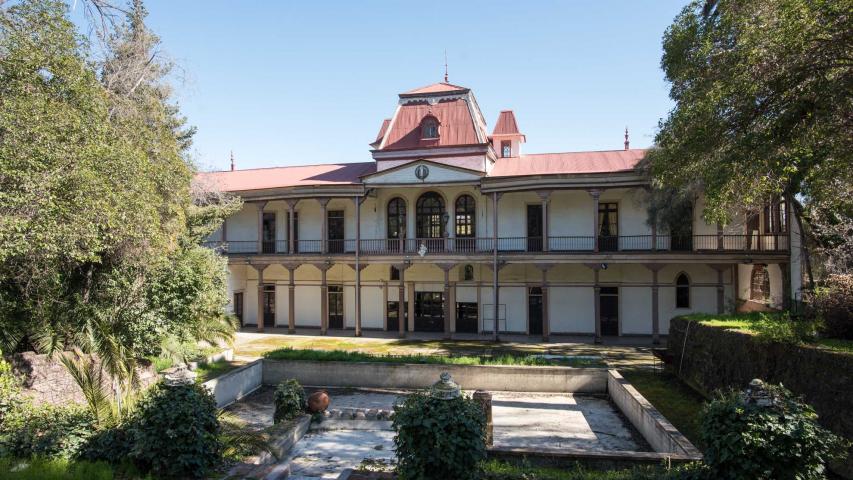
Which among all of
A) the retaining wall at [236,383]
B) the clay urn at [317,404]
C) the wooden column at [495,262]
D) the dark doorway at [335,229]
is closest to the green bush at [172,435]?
the clay urn at [317,404]

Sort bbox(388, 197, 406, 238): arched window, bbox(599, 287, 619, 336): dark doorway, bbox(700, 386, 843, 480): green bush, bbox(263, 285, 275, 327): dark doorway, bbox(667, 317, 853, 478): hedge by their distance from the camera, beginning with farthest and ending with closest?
bbox(263, 285, 275, 327): dark doorway, bbox(388, 197, 406, 238): arched window, bbox(599, 287, 619, 336): dark doorway, bbox(667, 317, 853, 478): hedge, bbox(700, 386, 843, 480): green bush

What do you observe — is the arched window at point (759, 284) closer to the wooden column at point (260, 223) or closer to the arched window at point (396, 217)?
the arched window at point (396, 217)

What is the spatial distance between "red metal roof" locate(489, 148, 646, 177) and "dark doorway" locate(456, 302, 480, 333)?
Result: 6147 mm

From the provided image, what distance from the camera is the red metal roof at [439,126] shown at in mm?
25516

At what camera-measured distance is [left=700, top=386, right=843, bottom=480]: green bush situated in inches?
216

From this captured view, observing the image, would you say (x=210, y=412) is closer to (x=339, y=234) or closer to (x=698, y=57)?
(x=698, y=57)

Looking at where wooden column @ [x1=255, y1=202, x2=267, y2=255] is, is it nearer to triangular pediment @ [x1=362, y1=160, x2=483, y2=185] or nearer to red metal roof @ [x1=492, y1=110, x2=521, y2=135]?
triangular pediment @ [x1=362, y1=160, x2=483, y2=185]

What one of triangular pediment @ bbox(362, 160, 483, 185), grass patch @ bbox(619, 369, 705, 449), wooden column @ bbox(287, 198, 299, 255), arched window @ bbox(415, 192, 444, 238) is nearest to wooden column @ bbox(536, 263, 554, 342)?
triangular pediment @ bbox(362, 160, 483, 185)

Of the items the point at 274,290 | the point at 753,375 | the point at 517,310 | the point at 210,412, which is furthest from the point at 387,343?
the point at 210,412

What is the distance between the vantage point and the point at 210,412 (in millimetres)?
7109

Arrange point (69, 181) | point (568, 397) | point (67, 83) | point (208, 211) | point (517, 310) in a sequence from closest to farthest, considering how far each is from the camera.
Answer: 1. point (69, 181)
2. point (67, 83)
3. point (568, 397)
4. point (208, 211)
5. point (517, 310)

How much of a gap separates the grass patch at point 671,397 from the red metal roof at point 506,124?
50.7 ft

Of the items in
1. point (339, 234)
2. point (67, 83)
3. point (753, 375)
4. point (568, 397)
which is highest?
point (67, 83)

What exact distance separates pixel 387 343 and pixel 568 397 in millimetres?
10026
